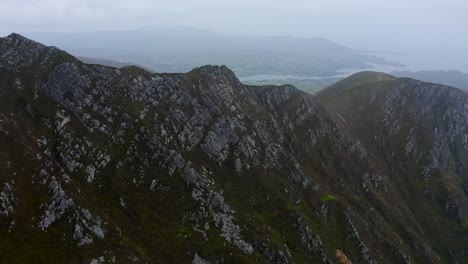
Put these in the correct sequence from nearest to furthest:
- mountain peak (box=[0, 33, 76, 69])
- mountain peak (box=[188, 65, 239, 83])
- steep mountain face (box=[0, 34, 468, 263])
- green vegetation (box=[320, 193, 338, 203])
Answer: steep mountain face (box=[0, 34, 468, 263]) → mountain peak (box=[0, 33, 76, 69]) → green vegetation (box=[320, 193, 338, 203]) → mountain peak (box=[188, 65, 239, 83])

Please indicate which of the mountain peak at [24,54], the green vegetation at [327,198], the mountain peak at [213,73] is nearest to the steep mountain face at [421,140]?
the green vegetation at [327,198]

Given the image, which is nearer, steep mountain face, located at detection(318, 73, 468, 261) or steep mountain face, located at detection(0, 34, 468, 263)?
steep mountain face, located at detection(0, 34, 468, 263)

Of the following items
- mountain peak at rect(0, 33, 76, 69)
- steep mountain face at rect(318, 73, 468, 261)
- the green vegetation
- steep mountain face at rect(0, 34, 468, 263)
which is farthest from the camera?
steep mountain face at rect(318, 73, 468, 261)

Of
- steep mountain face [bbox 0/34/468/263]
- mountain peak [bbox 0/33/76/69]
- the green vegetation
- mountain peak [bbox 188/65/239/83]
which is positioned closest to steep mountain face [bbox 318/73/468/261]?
steep mountain face [bbox 0/34/468/263]

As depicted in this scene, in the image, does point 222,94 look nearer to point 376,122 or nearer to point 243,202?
point 243,202

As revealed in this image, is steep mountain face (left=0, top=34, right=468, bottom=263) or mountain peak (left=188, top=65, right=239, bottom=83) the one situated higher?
mountain peak (left=188, top=65, right=239, bottom=83)

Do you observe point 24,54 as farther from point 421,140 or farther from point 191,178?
point 421,140

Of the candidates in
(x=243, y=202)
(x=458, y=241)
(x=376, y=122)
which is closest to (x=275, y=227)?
(x=243, y=202)

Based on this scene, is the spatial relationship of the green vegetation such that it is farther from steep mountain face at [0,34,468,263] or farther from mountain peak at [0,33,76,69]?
mountain peak at [0,33,76,69]

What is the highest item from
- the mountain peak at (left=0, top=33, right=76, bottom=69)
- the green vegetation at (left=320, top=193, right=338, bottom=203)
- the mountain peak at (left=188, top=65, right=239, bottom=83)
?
the mountain peak at (left=0, top=33, right=76, bottom=69)

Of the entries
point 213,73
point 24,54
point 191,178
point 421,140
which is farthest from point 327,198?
point 24,54
